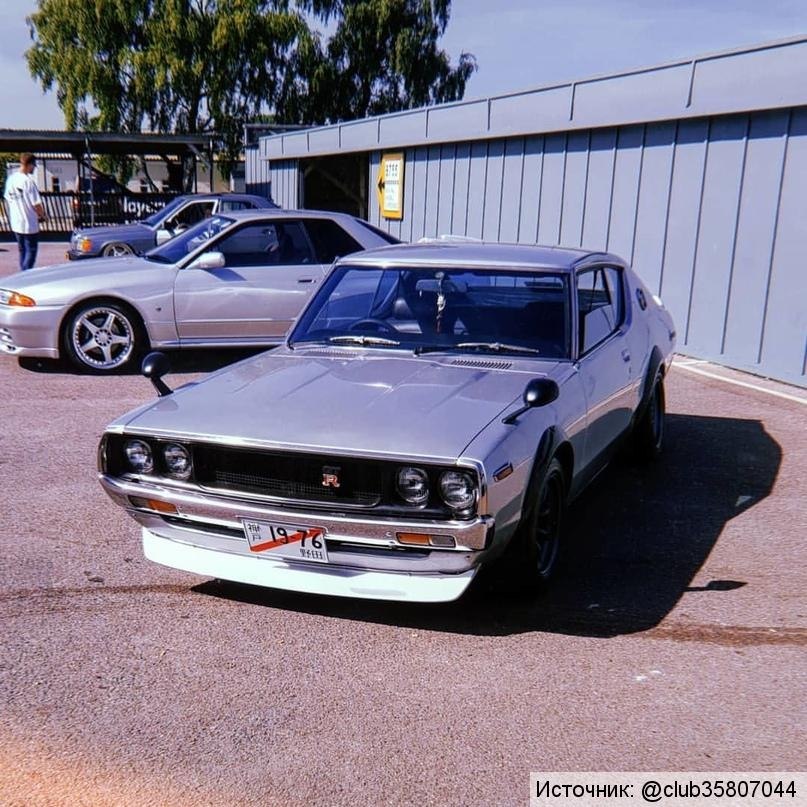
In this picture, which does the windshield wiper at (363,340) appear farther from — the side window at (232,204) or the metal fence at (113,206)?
the metal fence at (113,206)

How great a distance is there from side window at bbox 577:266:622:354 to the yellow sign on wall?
12185 mm

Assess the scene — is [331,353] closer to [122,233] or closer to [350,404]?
[350,404]

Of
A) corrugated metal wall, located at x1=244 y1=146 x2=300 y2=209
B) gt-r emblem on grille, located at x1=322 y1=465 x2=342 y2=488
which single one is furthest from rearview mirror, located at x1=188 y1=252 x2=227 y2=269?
corrugated metal wall, located at x1=244 y1=146 x2=300 y2=209

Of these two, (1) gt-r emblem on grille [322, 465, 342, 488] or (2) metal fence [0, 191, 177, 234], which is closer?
(1) gt-r emblem on grille [322, 465, 342, 488]

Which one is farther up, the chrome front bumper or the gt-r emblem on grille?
the gt-r emblem on grille

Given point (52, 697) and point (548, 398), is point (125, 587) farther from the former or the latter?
point (548, 398)

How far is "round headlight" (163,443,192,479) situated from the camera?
403 cm

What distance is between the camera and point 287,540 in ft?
12.6

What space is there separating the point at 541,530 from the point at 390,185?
48.8 ft

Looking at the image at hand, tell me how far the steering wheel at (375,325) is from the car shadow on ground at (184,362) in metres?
3.91

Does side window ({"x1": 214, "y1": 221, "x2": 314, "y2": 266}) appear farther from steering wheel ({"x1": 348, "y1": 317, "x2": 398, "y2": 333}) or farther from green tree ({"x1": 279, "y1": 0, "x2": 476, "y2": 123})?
green tree ({"x1": 279, "y1": 0, "x2": 476, "y2": 123})

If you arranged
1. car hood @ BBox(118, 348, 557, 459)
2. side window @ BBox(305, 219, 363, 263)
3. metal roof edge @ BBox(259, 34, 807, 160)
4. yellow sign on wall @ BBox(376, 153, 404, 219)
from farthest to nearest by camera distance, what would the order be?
yellow sign on wall @ BBox(376, 153, 404, 219), side window @ BBox(305, 219, 363, 263), metal roof edge @ BBox(259, 34, 807, 160), car hood @ BBox(118, 348, 557, 459)

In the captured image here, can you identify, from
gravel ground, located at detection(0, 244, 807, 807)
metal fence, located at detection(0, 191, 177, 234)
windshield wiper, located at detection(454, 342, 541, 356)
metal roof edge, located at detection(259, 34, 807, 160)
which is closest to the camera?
gravel ground, located at detection(0, 244, 807, 807)

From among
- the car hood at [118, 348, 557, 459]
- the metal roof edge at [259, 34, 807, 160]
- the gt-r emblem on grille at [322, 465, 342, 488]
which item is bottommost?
the gt-r emblem on grille at [322, 465, 342, 488]
